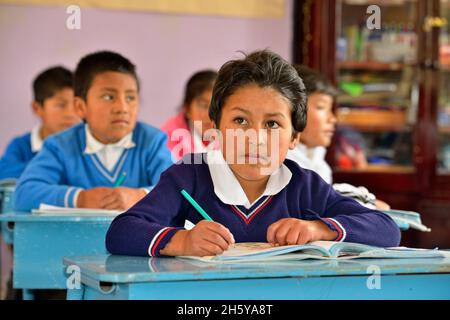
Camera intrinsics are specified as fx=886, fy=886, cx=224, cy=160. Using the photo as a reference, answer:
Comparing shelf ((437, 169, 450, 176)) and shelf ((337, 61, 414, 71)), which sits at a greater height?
shelf ((337, 61, 414, 71))

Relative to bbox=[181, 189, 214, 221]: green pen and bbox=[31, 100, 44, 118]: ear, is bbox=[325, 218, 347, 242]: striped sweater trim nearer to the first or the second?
bbox=[181, 189, 214, 221]: green pen

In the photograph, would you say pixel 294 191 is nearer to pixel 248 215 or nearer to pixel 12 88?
pixel 248 215

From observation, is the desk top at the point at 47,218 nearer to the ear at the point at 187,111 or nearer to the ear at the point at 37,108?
the ear at the point at 187,111

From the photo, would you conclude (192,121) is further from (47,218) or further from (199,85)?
(47,218)

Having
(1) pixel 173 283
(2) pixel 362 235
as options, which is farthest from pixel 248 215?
(1) pixel 173 283

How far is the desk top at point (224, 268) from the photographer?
4.09 ft

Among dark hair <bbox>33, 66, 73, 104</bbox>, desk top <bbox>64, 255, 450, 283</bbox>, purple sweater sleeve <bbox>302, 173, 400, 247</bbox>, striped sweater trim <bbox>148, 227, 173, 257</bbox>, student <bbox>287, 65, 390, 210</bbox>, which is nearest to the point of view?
desk top <bbox>64, 255, 450, 283</bbox>

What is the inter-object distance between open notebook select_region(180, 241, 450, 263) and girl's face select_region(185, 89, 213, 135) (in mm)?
2335

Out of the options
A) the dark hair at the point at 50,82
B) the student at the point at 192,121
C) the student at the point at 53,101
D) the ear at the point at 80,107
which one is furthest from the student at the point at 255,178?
the dark hair at the point at 50,82

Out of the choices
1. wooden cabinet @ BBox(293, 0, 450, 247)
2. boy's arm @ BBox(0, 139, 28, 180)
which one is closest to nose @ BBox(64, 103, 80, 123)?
boy's arm @ BBox(0, 139, 28, 180)

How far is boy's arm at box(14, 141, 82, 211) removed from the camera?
2643mm

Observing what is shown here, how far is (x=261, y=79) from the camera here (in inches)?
72.1

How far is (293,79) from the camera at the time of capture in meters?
1.86

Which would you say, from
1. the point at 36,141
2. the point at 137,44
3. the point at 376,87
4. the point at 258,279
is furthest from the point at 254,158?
the point at 376,87
